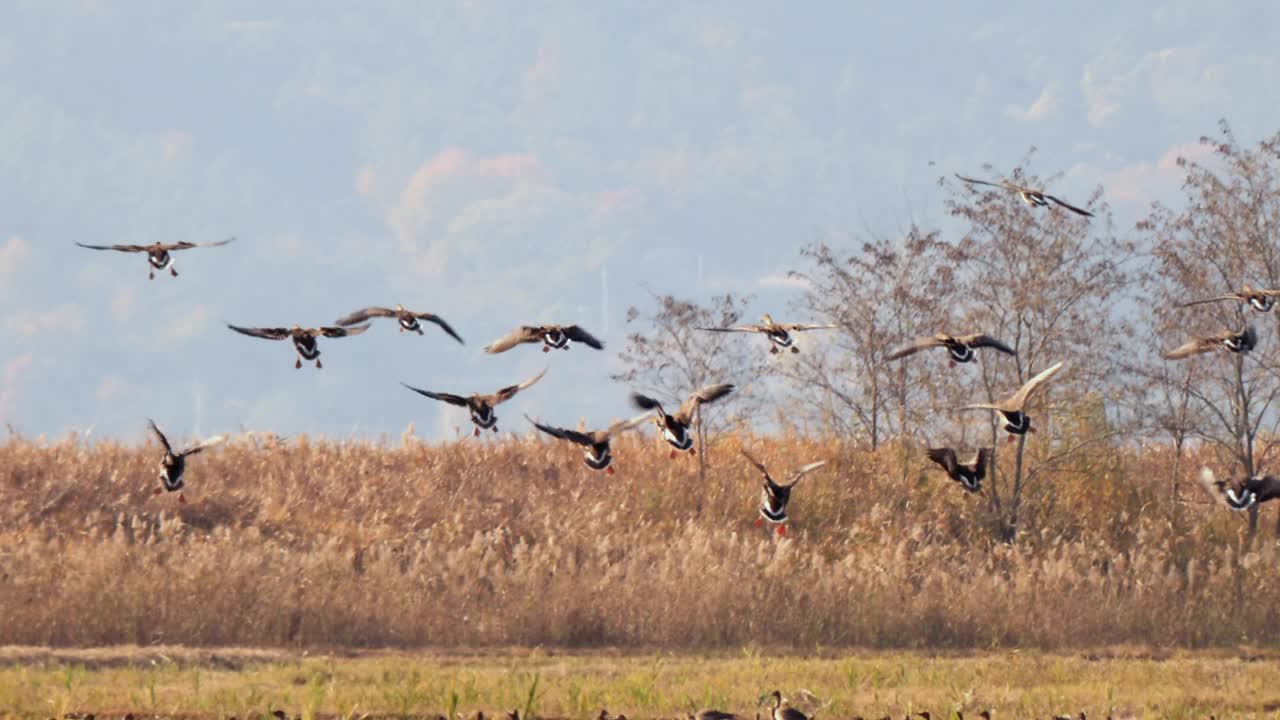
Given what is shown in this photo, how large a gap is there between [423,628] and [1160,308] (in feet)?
42.9

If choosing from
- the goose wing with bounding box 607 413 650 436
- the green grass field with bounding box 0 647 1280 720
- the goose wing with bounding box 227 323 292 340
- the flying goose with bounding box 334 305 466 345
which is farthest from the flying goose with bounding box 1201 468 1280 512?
the goose wing with bounding box 227 323 292 340

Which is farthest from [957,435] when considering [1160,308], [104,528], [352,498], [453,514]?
[104,528]

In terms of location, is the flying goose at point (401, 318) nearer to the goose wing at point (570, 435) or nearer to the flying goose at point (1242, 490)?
the goose wing at point (570, 435)

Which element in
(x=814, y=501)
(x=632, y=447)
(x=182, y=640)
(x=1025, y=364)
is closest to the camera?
(x=182, y=640)

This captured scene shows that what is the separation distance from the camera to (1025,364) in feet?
70.8

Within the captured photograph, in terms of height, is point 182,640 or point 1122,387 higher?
point 1122,387

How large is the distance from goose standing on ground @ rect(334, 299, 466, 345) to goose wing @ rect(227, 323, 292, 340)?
69cm

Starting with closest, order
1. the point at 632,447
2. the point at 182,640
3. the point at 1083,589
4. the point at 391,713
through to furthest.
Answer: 1. the point at 391,713
2. the point at 182,640
3. the point at 1083,589
4. the point at 632,447

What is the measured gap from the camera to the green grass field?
1217 cm

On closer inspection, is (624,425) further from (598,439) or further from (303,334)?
(303,334)

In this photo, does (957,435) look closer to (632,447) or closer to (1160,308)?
(1160,308)

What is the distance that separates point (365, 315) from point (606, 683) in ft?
14.4

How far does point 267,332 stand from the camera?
12.0m

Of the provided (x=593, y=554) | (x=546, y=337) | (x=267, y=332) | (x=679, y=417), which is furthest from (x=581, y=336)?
(x=593, y=554)
